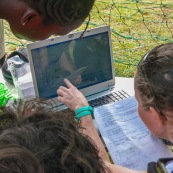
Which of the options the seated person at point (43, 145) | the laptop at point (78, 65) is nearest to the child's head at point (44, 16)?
the seated person at point (43, 145)

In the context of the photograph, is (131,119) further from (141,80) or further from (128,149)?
(141,80)

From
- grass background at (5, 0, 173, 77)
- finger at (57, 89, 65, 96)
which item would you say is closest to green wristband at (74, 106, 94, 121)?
finger at (57, 89, 65, 96)

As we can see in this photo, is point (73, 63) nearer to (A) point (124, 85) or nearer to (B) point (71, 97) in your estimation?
(B) point (71, 97)

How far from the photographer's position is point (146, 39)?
132 inches

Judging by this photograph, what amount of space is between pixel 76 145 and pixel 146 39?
2.70 meters

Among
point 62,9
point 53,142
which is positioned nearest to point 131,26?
point 62,9

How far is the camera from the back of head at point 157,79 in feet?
3.71

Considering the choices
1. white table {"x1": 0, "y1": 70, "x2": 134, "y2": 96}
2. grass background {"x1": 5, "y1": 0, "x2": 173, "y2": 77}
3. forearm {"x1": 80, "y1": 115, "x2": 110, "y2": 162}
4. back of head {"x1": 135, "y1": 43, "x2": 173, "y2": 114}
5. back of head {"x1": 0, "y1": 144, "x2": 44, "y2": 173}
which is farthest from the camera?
grass background {"x1": 5, "y1": 0, "x2": 173, "y2": 77}

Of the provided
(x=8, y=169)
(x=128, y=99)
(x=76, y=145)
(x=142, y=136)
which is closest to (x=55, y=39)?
(x=128, y=99)

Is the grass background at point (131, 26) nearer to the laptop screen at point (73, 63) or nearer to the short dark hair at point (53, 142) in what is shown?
the laptop screen at point (73, 63)

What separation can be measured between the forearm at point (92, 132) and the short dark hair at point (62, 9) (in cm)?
49

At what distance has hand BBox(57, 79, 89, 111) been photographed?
5.04 feet

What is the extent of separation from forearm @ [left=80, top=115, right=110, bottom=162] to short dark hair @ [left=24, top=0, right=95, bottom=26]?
0.49 metres

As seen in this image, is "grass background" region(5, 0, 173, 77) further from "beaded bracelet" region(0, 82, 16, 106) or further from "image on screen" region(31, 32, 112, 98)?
"beaded bracelet" region(0, 82, 16, 106)
